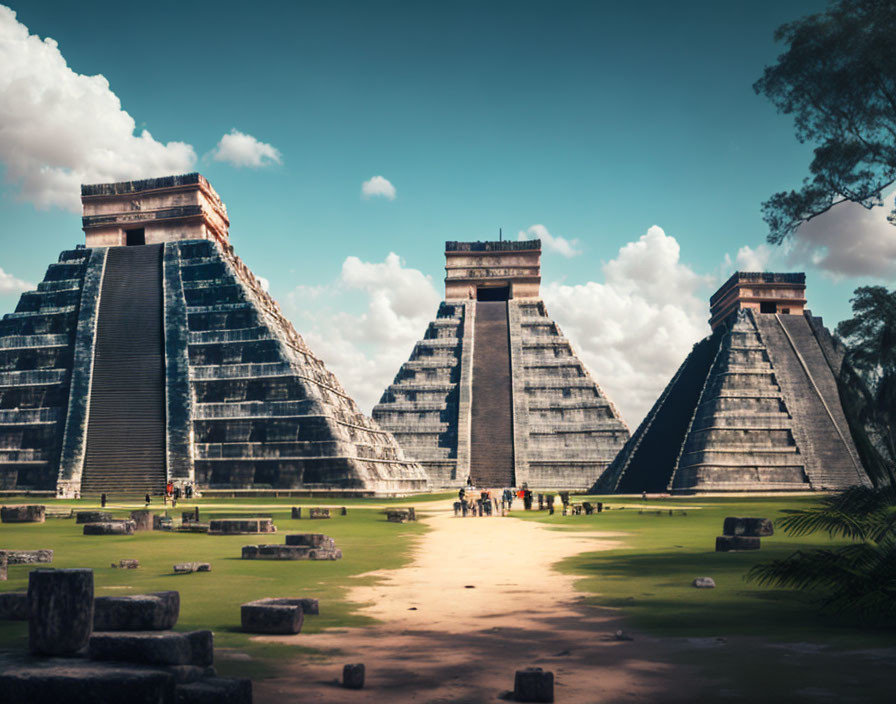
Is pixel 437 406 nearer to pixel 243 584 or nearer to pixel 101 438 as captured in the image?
pixel 101 438

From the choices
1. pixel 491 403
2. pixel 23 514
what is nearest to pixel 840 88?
pixel 23 514

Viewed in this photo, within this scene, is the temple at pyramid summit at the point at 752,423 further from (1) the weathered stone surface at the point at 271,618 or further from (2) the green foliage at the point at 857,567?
(1) the weathered stone surface at the point at 271,618

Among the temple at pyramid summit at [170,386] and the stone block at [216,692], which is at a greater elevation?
the temple at pyramid summit at [170,386]

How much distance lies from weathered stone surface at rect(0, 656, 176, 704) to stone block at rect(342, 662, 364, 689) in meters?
1.24

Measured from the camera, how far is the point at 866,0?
1917cm

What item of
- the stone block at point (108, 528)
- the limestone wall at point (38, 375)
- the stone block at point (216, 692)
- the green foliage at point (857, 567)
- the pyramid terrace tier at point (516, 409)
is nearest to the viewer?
the stone block at point (216, 692)

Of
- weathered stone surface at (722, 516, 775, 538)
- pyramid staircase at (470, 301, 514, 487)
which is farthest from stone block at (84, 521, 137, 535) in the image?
pyramid staircase at (470, 301, 514, 487)

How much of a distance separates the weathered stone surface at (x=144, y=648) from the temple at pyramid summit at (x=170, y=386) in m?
32.4

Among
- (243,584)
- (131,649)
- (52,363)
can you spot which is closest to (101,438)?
(52,363)

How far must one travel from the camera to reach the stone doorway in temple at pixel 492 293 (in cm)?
6606

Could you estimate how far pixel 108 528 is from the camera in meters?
18.6

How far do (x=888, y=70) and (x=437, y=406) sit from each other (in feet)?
129

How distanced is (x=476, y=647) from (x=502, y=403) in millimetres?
47021

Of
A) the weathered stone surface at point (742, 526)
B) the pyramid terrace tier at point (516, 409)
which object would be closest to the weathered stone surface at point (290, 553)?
the weathered stone surface at point (742, 526)
